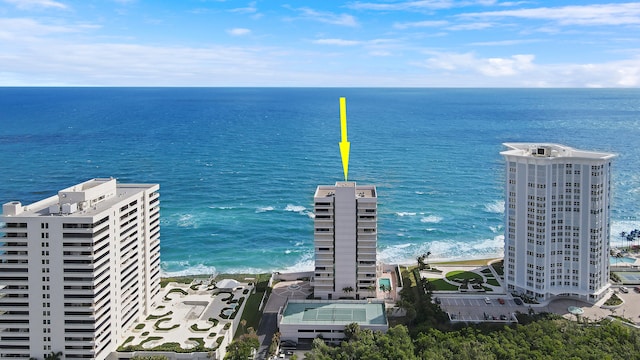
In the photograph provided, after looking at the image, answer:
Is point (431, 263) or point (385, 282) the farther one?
point (431, 263)

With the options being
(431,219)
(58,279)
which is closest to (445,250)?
(431,219)

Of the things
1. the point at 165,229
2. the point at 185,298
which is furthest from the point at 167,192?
the point at 185,298

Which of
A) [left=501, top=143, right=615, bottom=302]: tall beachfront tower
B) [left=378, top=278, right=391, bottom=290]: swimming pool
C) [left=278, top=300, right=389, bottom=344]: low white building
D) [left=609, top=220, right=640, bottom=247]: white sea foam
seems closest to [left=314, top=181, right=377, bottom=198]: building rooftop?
[left=378, top=278, right=391, bottom=290]: swimming pool

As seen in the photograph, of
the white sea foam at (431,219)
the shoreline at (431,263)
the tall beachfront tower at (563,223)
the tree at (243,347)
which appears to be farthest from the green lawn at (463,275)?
the tree at (243,347)

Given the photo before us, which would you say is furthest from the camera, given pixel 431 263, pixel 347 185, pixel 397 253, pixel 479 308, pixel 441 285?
pixel 397 253

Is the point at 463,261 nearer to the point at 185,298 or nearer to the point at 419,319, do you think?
the point at 419,319

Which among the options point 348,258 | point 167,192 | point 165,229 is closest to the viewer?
point 348,258

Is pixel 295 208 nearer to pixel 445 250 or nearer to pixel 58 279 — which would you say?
pixel 445 250
